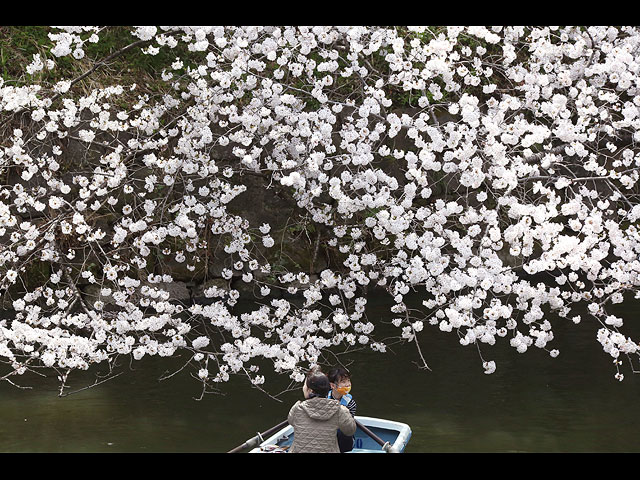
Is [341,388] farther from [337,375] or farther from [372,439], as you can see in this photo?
[372,439]

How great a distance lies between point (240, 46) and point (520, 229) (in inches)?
102

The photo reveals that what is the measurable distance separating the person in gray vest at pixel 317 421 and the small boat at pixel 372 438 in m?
0.57

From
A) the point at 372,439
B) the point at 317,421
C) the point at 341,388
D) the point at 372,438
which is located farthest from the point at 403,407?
the point at 317,421

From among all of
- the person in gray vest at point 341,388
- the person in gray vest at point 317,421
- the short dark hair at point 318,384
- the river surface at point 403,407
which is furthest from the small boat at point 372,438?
the short dark hair at point 318,384

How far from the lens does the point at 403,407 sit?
6758 millimetres

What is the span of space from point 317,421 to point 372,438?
902 millimetres

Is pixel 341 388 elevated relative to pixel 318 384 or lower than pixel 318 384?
lower

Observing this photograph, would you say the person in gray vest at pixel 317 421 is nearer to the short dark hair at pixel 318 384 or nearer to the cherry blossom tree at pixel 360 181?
the short dark hair at pixel 318 384

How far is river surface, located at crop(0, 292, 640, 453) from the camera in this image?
6074 millimetres

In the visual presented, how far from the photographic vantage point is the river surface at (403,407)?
607cm

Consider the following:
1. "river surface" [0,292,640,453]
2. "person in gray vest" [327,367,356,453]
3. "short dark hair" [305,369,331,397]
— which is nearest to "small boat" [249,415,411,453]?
"person in gray vest" [327,367,356,453]

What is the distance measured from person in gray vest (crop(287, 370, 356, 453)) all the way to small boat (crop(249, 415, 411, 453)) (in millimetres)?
568

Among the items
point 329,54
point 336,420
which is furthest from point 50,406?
point 329,54

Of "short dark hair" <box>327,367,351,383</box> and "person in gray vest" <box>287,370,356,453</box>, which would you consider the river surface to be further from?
"person in gray vest" <box>287,370,356,453</box>
